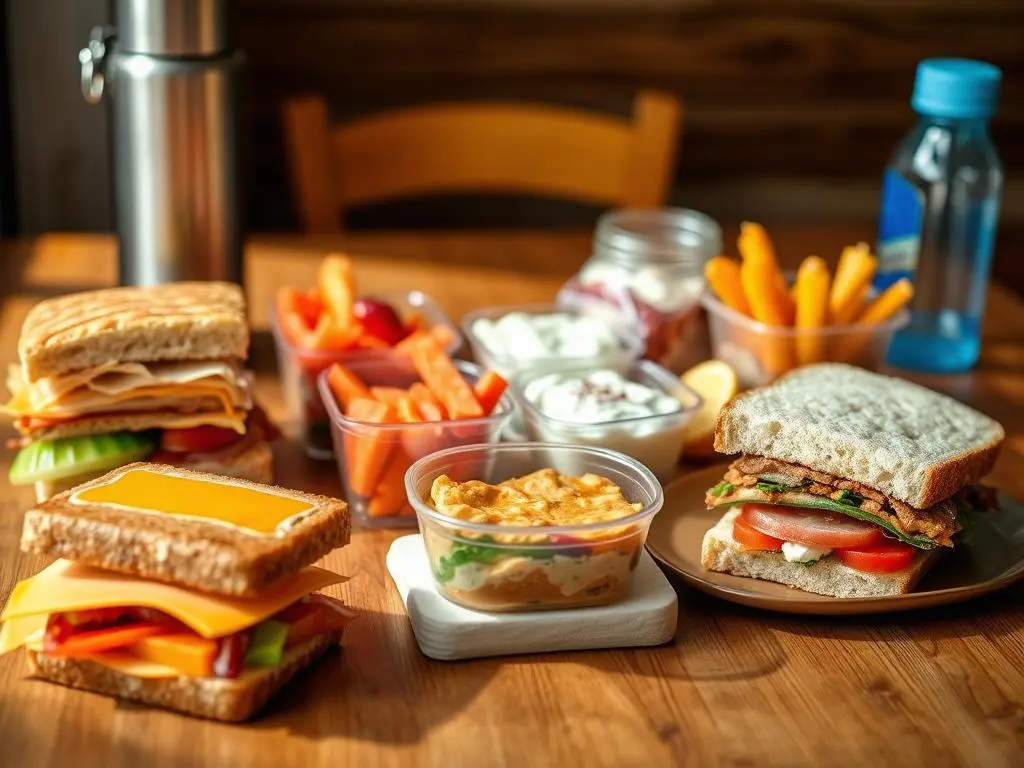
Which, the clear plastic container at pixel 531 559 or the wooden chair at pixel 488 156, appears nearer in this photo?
the clear plastic container at pixel 531 559

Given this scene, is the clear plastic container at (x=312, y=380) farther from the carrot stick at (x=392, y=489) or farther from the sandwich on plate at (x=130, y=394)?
the carrot stick at (x=392, y=489)

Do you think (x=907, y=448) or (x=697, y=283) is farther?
(x=697, y=283)

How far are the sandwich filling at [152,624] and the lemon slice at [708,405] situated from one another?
71cm

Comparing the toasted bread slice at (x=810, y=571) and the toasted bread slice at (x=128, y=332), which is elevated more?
the toasted bread slice at (x=128, y=332)

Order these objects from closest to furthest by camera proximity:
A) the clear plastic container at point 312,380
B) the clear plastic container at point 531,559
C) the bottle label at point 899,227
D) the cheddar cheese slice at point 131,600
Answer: the cheddar cheese slice at point 131,600, the clear plastic container at point 531,559, the clear plastic container at point 312,380, the bottle label at point 899,227

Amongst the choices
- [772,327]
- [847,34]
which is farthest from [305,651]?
[847,34]

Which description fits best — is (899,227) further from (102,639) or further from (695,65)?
(695,65)

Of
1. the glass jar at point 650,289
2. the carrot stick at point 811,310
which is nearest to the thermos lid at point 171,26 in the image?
the glass jar at point 650,289

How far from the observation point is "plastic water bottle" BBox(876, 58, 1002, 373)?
6.92 feet

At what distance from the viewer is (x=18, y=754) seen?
122 centimetres

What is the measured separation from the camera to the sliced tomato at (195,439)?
5.62 feet

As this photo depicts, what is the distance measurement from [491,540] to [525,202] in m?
2.57

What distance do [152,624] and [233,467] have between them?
472 mm

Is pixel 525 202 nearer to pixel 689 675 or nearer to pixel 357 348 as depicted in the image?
pixel 357 348
